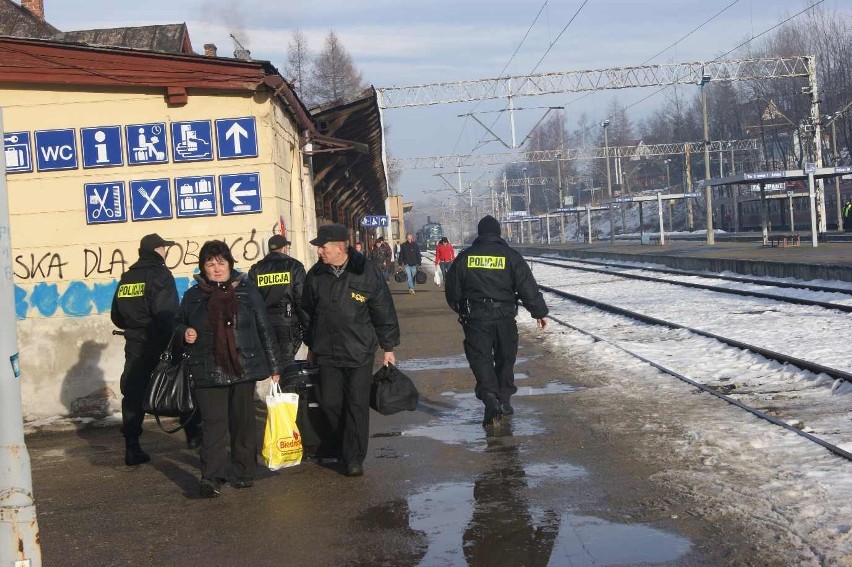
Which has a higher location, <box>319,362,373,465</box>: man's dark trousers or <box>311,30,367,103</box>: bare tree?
<box>311,30,367,103</box>: bare tree

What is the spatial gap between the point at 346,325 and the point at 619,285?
2393 cm

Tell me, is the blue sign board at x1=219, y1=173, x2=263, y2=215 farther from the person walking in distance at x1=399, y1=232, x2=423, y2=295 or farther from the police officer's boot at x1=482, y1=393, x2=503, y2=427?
the person walking in distance at x1=399, y1=232, x2=423, y2=295

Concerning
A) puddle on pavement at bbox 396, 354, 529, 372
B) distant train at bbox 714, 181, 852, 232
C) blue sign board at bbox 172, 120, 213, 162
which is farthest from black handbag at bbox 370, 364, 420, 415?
distant train at bbox 714, 181, 852, 232

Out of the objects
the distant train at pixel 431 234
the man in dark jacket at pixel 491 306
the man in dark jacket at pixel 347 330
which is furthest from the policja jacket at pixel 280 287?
the distant train at pixel 431 234

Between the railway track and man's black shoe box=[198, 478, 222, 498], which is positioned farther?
the railway track

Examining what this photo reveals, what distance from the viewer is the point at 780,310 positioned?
1927 cm

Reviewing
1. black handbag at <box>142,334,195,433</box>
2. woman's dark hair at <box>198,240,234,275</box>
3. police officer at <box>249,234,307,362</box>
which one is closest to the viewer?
woman's dark hair at <box>198,240,234,275</box>

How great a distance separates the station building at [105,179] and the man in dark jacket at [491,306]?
10.1ft

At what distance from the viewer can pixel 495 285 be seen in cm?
909

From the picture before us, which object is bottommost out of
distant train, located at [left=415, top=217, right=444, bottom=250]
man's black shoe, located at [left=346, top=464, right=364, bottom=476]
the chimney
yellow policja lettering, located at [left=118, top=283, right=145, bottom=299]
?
man's black shoe, located at [left=346, top=464, right=364, bottom=476]

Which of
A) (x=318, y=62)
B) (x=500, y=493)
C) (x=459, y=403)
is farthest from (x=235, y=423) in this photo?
(x=318, y=62)

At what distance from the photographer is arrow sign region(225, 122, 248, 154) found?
37.2ft

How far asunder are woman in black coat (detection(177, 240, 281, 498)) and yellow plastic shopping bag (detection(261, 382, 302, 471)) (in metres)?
0.15

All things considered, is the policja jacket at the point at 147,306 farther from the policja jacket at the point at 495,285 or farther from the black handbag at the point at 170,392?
the policja jacket at the point at 495,285
